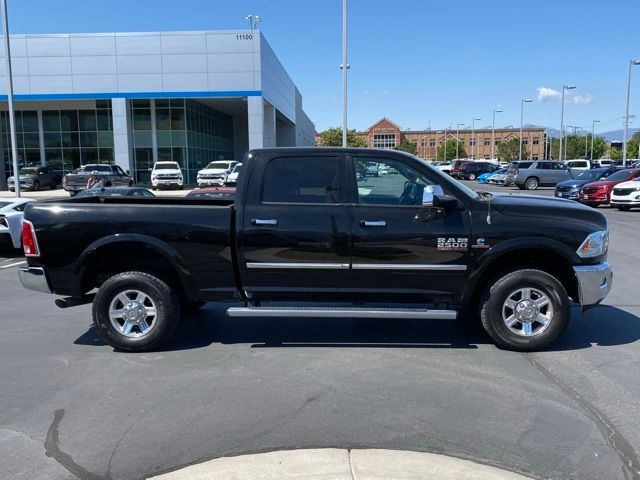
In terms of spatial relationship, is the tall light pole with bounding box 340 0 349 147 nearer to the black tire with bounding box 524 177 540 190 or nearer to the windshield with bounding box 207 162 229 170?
the windshield with bounding box 207 162 229 170

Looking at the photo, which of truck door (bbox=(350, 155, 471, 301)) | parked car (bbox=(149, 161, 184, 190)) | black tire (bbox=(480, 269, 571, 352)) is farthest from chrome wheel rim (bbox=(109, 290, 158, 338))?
parked car (bbox=(149, 161, 184, 190))

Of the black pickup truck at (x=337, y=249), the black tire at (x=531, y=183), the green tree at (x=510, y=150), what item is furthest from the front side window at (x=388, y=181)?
the green tree at (x=510, y=150)

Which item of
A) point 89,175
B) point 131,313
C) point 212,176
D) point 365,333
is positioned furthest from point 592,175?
point 131,313

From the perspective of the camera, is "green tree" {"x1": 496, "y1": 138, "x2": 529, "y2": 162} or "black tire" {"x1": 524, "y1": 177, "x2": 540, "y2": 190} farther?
"green tree" {"x1": 496, "y1": 138, "x2": 529, "y2": 162}

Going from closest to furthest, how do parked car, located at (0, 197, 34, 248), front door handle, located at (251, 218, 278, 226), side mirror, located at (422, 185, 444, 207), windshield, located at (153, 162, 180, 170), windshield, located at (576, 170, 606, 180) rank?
side mirror, located at (422, 185, 444, 207), front door handle, located at (251, 218, 278, 226), parked car, located at (0, 197, 34, 248), windshield, located at (576, 170, 606, 180), windshield, located at (153, 162, 180, 170)

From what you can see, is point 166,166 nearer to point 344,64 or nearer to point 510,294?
point 344,64

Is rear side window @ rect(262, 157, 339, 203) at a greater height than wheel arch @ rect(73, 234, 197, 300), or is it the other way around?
rear side window @ rect(262, 157, 339, 203)

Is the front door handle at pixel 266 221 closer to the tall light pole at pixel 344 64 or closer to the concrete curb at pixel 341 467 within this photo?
the concrete curb at pixel 341 467

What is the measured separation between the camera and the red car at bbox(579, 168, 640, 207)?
78.1ft

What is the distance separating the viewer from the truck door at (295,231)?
5633 millimetres

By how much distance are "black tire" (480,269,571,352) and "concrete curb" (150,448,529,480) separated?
232 cm

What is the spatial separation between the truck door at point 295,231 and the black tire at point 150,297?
822 mm

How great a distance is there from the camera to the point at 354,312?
5594 millimetres

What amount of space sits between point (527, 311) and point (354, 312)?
173cm
